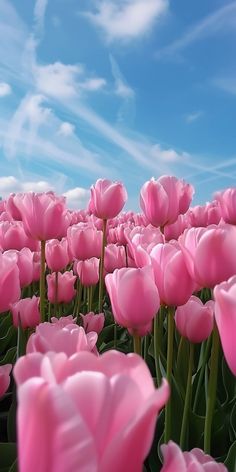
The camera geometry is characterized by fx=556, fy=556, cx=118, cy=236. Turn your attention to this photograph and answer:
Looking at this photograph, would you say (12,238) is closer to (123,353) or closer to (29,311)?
(29,311)

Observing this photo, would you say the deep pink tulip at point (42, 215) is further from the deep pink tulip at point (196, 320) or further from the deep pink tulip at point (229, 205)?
the deep pink tulip at point (229, 205)

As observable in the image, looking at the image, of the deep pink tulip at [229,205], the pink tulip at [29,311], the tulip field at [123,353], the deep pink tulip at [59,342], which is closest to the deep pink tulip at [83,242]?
the tulip field at [123,353]

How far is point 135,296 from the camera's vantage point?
4.71ft

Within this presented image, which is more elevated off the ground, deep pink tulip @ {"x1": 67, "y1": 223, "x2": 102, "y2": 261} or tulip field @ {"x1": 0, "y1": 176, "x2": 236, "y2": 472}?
deep pink tulip @ {"x1": 67, "y1": 223, "x2": 102, "y2": 261}

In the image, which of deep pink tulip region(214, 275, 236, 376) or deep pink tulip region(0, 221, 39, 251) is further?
deep pink tulip region(0, 221, 39, 251)

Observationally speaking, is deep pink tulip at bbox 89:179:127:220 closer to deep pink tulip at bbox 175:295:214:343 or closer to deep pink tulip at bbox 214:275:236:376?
deep pink tulip at bbox 175:295:214:343

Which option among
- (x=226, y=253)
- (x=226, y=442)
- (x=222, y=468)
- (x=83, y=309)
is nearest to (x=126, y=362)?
(x=222, y=468)

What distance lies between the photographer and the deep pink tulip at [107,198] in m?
3.01

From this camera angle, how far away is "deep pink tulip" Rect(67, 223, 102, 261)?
3.09 m

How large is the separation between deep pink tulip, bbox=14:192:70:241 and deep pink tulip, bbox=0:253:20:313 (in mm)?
706

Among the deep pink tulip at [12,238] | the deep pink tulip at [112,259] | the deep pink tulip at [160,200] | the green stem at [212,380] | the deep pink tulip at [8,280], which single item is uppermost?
the deep pink tulip at [160,200]

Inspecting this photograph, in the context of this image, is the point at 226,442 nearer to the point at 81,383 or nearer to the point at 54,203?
the point at 54,203

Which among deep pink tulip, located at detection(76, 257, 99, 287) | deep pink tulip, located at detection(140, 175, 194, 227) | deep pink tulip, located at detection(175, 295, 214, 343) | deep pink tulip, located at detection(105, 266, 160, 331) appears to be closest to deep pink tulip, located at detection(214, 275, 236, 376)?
deep pink tulip, located at detection(105, 266, 160, 331)

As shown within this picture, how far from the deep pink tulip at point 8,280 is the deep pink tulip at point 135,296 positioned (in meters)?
0.44
